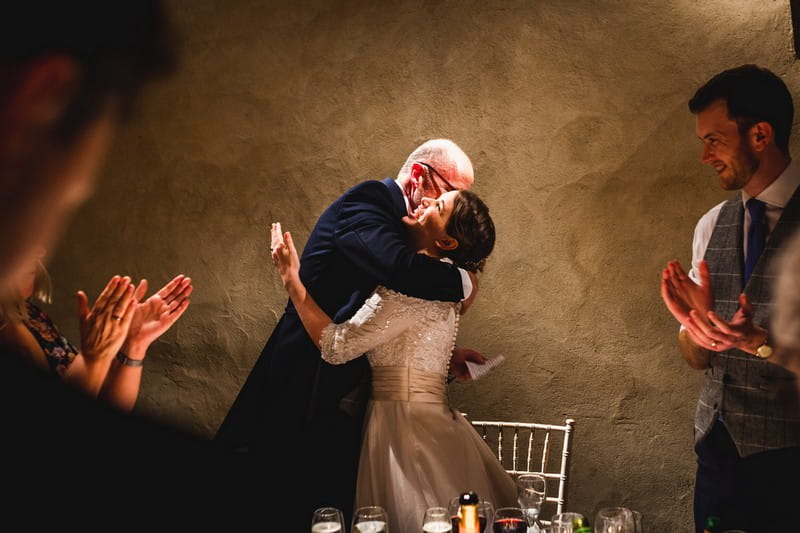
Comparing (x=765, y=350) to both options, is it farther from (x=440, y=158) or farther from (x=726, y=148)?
(x=440, y=158)

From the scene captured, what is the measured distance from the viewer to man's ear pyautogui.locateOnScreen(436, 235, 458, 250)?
244 cm

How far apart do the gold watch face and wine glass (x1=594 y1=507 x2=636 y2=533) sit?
86cm

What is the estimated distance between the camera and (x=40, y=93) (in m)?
0.63

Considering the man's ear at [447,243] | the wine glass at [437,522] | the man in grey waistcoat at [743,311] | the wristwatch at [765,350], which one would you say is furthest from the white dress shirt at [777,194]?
the wine glass at [437,522]

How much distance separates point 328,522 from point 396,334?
30.5 inches

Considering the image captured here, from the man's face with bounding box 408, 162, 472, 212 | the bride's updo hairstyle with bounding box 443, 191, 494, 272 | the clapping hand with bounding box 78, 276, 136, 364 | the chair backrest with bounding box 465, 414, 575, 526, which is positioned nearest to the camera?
the clapping hand with bounding box 78, 276, 136, 364

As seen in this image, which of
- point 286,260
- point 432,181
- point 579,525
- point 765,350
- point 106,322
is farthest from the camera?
point 432,181

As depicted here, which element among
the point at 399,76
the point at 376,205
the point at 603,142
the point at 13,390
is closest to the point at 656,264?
the point at 603,142

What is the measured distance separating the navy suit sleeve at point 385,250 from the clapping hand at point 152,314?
0.67 metres

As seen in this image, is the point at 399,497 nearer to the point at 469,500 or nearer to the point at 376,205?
the point at 469,500

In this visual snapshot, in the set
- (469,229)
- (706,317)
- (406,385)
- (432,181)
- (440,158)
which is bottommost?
(406,385)

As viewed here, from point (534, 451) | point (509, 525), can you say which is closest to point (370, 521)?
point (509, 525)

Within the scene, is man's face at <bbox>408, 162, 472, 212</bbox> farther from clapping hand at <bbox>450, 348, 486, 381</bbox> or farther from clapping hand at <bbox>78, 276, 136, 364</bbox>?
clapping hand at <bbox>78, 276, 136, 364</bbox>

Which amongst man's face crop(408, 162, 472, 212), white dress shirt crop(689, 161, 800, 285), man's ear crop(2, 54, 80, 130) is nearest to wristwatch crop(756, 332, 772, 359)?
white dress shirt crop(689, 161, 800, 285)
